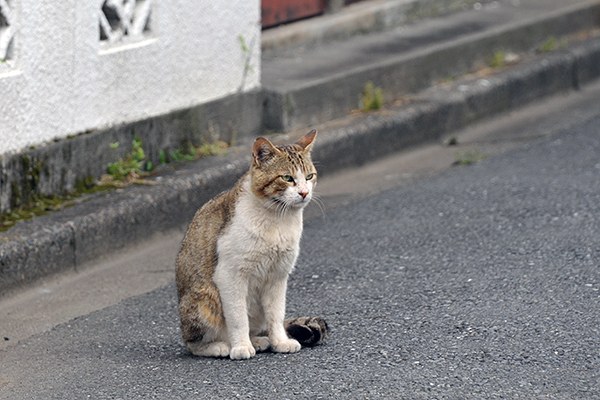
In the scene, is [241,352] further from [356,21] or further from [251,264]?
[356,21]

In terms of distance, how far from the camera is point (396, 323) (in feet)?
18.1

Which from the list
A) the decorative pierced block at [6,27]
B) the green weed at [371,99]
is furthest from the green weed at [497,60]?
the decorative pierced block at [6,27]

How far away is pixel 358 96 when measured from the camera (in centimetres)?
892

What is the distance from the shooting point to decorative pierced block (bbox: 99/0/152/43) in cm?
720

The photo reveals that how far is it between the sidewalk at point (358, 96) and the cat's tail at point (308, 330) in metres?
1.57

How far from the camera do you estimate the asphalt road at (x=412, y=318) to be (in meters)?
4.87

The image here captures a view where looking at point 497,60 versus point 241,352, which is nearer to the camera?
point 241,352

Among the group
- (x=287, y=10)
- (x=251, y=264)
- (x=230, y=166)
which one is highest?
(x=287, y=10)

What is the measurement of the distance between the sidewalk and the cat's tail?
157cm

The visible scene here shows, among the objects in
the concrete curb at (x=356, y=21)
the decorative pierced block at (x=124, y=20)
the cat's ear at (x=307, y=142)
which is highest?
the decorative pierced block at (x=124, y=20)

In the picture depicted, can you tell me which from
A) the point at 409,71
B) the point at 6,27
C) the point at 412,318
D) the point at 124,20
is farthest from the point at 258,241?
the point at 409,71

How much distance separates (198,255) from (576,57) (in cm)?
587

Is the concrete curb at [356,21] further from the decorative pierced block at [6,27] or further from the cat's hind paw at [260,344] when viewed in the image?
the cat's hind paw at [260,344]

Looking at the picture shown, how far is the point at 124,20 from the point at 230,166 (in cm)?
104
